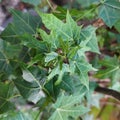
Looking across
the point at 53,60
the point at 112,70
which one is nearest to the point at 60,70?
the point at 53,60

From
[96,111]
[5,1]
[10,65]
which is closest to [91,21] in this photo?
[10,65]

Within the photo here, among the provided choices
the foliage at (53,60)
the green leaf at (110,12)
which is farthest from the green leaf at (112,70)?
the green leaf at (110,12)

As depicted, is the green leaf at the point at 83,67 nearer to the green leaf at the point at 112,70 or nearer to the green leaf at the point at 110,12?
the green leaf at the point at 110,12

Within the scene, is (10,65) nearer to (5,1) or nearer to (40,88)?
(40,88)

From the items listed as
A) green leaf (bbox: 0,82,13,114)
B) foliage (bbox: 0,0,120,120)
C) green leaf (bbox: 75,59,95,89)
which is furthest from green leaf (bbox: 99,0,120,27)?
green leaf (bbox: 0,82,13,114)

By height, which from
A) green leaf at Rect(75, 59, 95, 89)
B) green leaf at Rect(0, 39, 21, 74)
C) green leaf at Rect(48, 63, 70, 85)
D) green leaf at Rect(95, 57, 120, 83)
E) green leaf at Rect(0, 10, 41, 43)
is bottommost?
green leaf at Rect(95, 57, 120, 83)

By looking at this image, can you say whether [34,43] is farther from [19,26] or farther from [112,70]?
[112,70]

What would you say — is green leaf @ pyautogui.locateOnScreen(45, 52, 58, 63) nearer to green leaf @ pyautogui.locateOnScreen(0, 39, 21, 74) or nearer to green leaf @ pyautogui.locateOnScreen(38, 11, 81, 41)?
green leaf @ pyautogui.locateOnScreen(38, 11, 81, 41)
